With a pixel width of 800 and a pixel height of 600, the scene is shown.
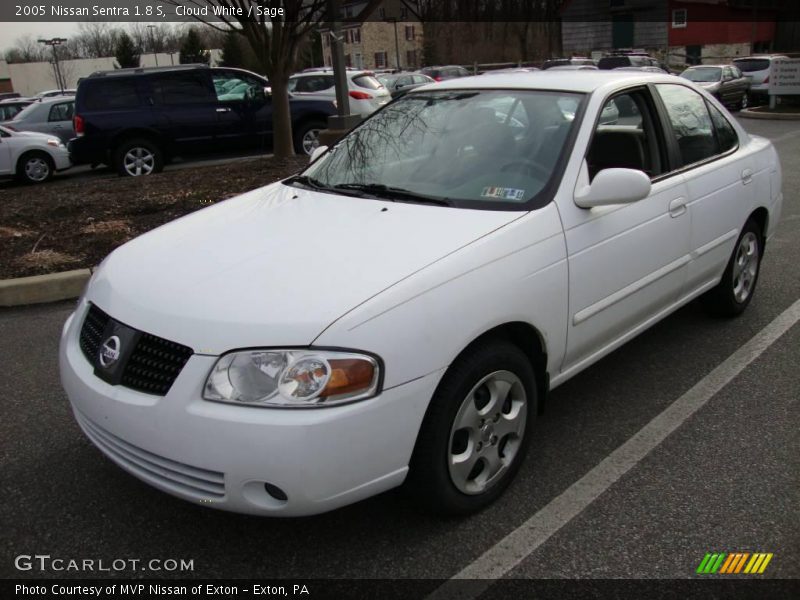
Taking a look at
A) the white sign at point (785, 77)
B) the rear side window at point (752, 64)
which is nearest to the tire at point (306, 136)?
the white sign at point (785, 77)

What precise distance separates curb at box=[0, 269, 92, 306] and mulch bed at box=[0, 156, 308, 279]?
298 millimetres

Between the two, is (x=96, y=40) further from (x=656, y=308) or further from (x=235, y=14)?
(x=656, y=308)

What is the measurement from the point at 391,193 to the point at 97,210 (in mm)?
5714

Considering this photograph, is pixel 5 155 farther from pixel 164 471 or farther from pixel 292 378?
pixel 292 378

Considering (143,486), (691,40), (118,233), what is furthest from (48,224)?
Answer: (691,40)

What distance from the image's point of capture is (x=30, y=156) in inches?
501

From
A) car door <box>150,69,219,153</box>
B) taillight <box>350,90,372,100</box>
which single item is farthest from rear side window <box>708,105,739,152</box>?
taillight <box>350,90,372,100</box>

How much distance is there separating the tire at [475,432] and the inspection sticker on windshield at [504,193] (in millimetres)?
686

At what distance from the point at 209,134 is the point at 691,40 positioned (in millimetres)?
46064

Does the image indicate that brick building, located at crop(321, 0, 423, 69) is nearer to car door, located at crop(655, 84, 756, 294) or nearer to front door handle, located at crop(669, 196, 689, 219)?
car door, located at crop(655, 84, 756, 294)

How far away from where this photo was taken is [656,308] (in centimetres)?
380

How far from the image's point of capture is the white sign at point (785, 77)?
772 inches

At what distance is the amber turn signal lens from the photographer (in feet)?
7.55
